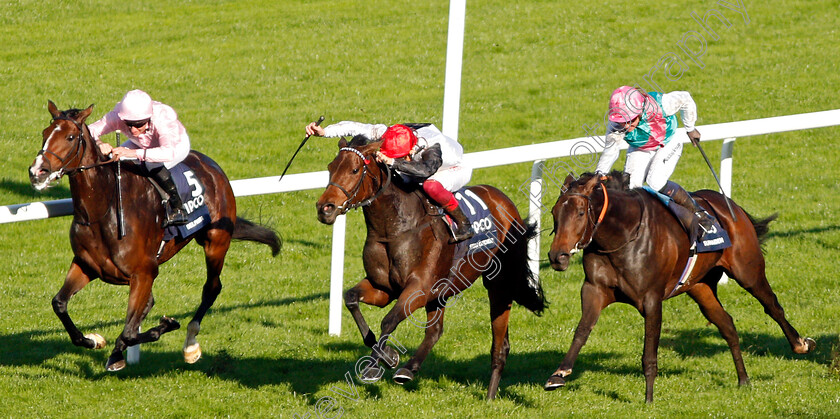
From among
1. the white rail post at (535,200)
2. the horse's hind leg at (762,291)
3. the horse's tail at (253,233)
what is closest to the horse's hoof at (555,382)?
the white rail post at (535,200)

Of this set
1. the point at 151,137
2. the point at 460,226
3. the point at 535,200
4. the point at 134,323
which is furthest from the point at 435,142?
the point at 134,323

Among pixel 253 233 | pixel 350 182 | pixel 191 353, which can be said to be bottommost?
pixel 191 353

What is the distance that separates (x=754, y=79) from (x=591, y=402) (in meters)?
11.7

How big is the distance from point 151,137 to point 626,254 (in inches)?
131

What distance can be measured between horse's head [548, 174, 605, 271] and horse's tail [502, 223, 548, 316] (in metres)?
1.27

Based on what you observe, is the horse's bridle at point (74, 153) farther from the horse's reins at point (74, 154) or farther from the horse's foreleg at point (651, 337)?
the horse's foreleg at point (651, 337)

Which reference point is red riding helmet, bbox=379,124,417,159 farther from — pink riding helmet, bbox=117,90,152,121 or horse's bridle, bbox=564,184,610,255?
pink riding helmet, bbox=117,90,152,121

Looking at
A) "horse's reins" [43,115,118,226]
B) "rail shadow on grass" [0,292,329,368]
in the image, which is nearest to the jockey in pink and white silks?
"horse's reins" [43,115,118,226]

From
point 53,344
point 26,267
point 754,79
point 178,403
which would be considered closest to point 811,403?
point 178,403

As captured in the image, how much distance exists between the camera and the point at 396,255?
6.48m

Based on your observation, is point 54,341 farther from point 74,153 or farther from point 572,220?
point 572,220

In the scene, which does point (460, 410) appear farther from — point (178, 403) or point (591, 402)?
point (178, 403)

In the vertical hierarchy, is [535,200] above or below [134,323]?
above

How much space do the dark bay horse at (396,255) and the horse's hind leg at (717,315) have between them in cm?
156
